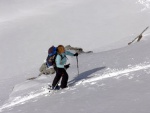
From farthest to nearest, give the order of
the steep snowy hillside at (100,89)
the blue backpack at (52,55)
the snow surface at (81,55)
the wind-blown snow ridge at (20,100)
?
1. the wind-blown snow ridge at (20,100)
2. the blue backpack at (52,55)
3. the snow surface at (81,55)
4. the steep snowy hillside at (100,89)

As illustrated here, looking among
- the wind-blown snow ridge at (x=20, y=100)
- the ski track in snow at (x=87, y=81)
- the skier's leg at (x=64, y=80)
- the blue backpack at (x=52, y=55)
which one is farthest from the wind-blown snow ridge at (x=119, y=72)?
the wind-blown snow ridge at (x=20, y=100)

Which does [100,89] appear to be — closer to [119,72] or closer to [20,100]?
[119,72]

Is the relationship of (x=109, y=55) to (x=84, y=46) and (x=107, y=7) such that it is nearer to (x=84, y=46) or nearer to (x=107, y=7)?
(x=84, y=46)

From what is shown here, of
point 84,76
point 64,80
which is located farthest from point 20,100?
point 84,76

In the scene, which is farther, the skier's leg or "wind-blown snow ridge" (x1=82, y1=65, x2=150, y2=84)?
the skier's leg

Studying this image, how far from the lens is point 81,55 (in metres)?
16.9

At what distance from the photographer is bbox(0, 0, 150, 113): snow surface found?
30.1 feet

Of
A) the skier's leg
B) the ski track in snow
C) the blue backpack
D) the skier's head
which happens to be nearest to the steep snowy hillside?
the ski track in snow

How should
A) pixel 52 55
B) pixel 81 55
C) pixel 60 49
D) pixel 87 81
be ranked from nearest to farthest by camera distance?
pixel 60 49 < pixel 52 55 < pixel 87 81 < pixel 81 55

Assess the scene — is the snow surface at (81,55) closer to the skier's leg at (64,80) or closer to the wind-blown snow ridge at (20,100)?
the wind-blown snow ridge at (20,100)

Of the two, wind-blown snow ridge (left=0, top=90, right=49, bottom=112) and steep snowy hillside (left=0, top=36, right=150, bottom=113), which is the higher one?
steep snowy hillside (left=0, top=36, right=150, bottom=113)

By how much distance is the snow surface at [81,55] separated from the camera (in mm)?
9183

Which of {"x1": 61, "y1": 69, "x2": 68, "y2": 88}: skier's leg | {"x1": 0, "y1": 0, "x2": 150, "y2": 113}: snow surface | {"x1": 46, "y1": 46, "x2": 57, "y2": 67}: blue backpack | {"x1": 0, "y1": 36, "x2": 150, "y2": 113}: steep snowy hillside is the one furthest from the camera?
{"x1": 61, "y1": 69, "x2": 68, "y2": 88}: skier's leg

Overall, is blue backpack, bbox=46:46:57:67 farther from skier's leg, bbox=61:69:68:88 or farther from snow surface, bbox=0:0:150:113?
snow surface, bbox=0:0:150:113
